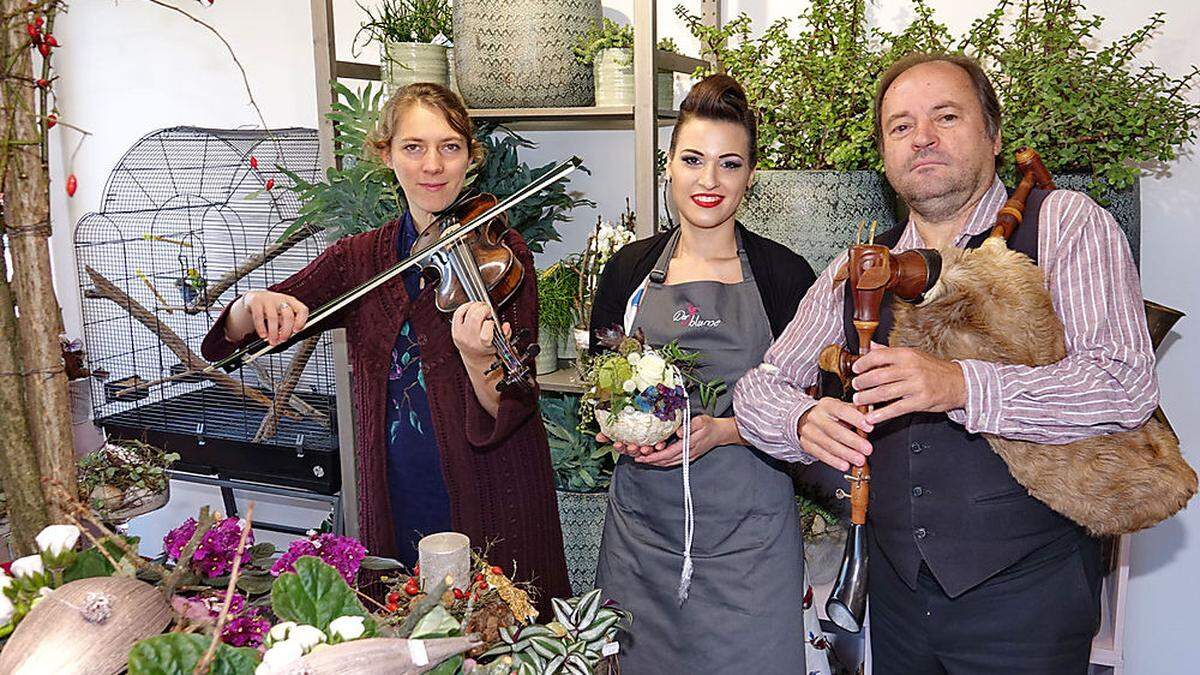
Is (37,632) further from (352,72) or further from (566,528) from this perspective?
(352,72)

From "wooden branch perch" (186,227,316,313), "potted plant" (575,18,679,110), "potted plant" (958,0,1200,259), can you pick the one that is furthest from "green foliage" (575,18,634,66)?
"wooden branch perch" (186,227,316,313)

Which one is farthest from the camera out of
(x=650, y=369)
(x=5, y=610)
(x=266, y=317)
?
(x=266, y=317)

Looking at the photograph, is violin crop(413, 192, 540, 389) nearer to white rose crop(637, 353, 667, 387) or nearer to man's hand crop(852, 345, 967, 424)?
white rose crop(637, 353, 667, 387)

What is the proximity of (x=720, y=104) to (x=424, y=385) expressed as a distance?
899mm

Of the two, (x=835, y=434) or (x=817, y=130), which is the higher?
(x=817, y=130)

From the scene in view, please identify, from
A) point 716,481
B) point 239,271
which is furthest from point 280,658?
point 239,271

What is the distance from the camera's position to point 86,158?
4.64m

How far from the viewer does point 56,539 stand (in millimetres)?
1074

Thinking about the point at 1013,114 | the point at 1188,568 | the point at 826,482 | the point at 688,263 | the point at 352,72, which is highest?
the point at 352,72

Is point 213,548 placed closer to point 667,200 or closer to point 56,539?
point 56,539

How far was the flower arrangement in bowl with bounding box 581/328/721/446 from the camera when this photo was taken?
6.35 ft

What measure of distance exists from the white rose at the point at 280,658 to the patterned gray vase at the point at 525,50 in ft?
6.59

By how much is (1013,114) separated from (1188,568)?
1.49 m

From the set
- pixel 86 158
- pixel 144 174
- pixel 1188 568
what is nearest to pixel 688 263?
pixel 1188 568
